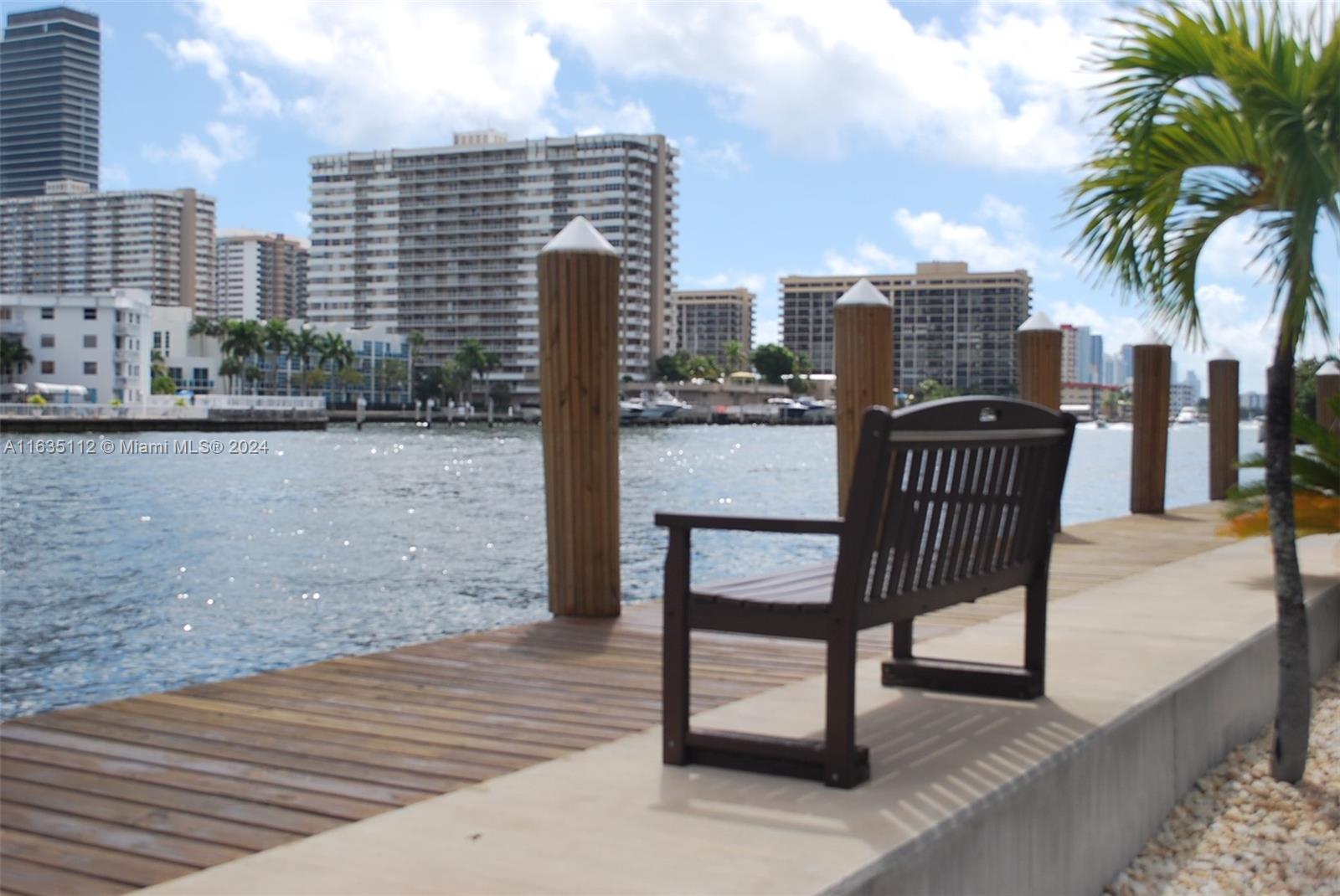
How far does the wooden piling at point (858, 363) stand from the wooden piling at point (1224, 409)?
10.5 m

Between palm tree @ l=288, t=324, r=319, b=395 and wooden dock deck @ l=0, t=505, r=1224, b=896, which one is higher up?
palm tree @ l=288, t=324, r=319, b=395

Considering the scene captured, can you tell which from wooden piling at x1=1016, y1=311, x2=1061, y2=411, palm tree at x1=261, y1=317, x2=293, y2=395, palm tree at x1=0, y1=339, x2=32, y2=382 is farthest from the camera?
palm tree at x1=261, y1=317, x2=293, y2=395

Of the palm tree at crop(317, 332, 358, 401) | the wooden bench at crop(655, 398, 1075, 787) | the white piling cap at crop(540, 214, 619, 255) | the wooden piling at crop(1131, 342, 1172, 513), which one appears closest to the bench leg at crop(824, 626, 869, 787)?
the wooden bench at crop(655, 398, 1075, 787)

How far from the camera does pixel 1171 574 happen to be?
26.3 feet

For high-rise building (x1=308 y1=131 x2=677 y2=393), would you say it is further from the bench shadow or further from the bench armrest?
the bench armrest

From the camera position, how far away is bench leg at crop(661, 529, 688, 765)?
345cm

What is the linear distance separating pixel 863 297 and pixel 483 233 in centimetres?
15933

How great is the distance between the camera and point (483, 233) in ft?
536

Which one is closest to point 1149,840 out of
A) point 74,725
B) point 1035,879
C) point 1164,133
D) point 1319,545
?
point 1035,879

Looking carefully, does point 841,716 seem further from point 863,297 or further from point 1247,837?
point 863,297

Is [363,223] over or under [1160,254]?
over

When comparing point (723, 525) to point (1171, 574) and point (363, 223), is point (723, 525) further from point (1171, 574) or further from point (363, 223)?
point (363, 223)

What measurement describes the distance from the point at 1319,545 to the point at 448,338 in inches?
6329

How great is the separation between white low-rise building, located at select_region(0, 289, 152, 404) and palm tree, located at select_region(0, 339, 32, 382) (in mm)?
204
